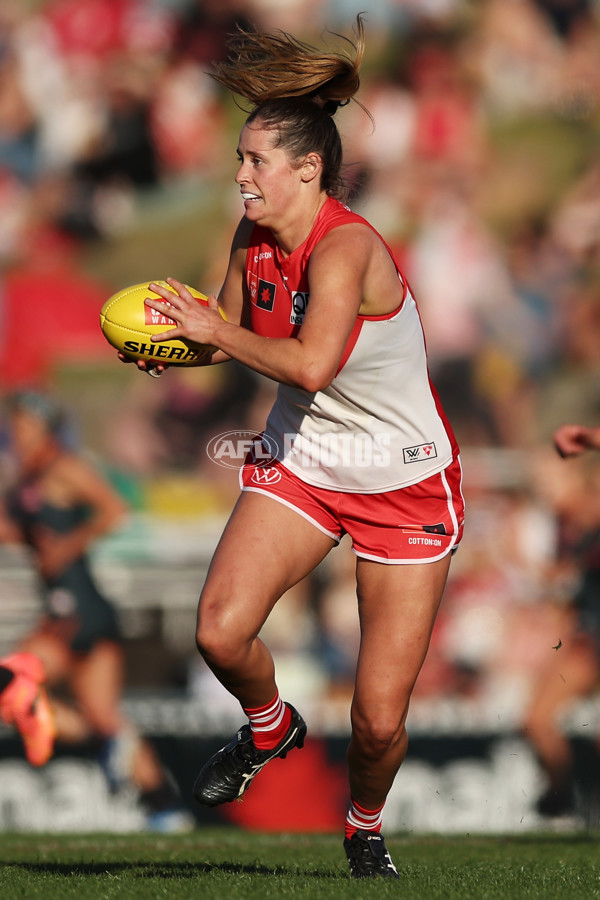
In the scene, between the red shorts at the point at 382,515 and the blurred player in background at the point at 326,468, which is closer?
the blurred player in background at the point at 326,468

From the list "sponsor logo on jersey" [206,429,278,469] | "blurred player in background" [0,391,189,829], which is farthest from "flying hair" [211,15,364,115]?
"blurred player in background" [0,391,189,829]

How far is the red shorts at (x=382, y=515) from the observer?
4.25m

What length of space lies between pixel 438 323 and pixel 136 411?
2541mm

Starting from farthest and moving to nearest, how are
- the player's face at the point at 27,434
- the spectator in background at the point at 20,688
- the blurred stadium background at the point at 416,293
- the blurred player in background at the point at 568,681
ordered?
the player's face at the point at 27,434 < the blurred stadium background at the point at 416,293 < the blurred player in background at the point at 568,681 < the spectator in background at the point at 20,688

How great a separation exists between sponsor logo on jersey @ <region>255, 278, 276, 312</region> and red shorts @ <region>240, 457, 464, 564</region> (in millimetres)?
570

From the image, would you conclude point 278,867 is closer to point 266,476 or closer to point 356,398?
point 266,476

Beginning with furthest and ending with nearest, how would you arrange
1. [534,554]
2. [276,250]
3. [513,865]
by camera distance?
1. [534,554]
2. [513,865]
3. [276,250]

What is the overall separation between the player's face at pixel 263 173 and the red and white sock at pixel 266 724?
5.54 ft

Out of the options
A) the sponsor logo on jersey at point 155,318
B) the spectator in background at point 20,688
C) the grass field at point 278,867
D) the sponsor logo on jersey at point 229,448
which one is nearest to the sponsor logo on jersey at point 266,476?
the sponsor logo on jersey at point 155,318

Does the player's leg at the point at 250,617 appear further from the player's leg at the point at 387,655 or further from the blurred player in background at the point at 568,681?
the blurred player in background at the point at 568,681

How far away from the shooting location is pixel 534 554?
927 centimetres

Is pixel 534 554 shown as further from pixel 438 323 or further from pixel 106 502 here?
pixel 106 502

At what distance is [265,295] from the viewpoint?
4301mm

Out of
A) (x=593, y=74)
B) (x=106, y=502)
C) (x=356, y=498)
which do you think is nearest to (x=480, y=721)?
(x=106, y=502)
